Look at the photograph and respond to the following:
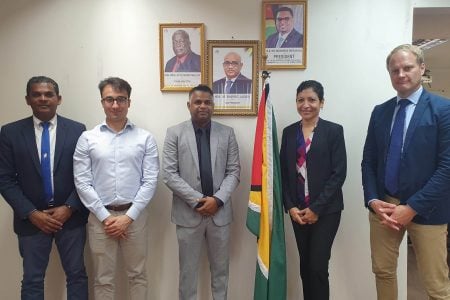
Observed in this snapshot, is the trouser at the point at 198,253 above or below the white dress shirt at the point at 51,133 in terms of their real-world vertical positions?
below

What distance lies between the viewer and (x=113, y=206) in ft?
7.14

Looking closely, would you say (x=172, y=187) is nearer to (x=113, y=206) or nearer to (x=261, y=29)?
(x=113, y=206)

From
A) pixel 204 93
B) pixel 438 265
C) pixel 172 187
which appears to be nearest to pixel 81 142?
pixel 172 187

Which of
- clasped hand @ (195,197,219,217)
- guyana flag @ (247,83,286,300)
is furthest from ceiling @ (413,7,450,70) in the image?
clasped hand @ (195,197,219,217)

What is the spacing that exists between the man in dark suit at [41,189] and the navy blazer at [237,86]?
1112mm

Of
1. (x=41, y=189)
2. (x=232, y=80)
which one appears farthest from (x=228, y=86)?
(x=41, y=189)

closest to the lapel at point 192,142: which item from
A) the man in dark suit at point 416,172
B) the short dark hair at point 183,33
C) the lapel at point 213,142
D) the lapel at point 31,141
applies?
the lapel at point 213,142

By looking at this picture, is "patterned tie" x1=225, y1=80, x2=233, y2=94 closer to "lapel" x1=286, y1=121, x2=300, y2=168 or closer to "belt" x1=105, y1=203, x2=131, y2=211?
"lapel" x1=286, y1=121, x2=300, y2=168

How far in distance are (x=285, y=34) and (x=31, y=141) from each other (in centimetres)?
197

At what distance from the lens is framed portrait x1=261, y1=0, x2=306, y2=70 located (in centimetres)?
254

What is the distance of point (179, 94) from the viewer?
8.54 feet

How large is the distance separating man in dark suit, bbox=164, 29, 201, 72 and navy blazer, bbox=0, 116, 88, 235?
948 mm

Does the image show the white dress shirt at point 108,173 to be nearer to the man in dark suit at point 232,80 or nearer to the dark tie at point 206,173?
the dark tie at point 206,173

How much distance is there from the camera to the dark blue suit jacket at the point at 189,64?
258cm
